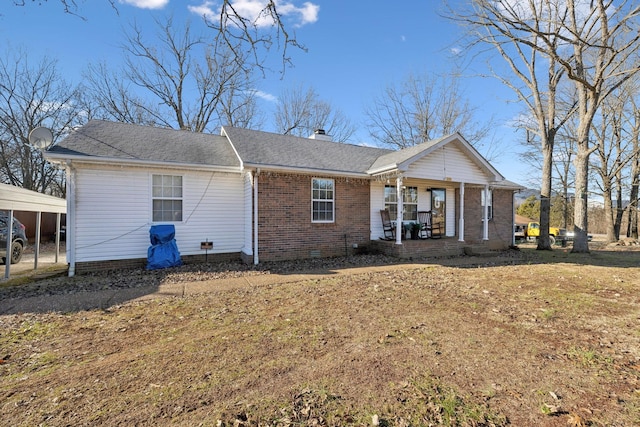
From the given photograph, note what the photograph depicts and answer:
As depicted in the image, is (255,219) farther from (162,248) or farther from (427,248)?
(427,248)

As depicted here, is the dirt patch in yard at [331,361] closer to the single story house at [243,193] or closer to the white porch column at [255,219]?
the white porch column at [255,219]

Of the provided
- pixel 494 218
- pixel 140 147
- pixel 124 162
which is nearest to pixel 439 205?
pixel 494 218

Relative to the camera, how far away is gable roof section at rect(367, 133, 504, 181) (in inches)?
386

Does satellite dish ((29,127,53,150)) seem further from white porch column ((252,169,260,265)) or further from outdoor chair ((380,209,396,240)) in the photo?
outdoor chair ((380,209,396,240))

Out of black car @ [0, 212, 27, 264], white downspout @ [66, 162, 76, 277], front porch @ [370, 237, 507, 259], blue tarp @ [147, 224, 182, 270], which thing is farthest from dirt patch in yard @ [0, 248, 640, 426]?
black car @ [0, 212, 27, 264]

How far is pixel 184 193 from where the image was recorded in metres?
8.85

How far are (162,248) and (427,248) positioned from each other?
8.63 metres

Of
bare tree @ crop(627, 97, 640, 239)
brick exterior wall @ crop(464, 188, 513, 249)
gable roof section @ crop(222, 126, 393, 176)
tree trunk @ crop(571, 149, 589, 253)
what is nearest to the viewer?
gable roof section @ crop(222, 126, 393, 176)

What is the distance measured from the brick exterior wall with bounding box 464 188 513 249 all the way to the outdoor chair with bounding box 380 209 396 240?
353cm

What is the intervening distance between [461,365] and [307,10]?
5831mm

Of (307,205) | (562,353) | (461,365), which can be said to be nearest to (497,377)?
(461,365)

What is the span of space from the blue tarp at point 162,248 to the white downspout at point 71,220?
1.71m

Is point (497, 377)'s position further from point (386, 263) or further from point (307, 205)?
point (307, 205)

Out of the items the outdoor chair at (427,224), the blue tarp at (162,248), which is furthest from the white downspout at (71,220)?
the outdoor chair at (427,224)
